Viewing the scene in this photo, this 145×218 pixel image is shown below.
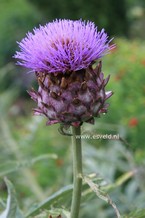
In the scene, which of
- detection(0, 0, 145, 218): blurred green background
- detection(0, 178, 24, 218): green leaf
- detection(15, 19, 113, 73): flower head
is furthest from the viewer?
detection(0, 0, 145, 218): blurred green background

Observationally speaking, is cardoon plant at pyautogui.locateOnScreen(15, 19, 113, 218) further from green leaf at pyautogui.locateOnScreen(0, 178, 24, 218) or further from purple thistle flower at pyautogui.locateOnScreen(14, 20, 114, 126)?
green leaf at pyautogui.locateOnScreen(0, 178, 24, 218)

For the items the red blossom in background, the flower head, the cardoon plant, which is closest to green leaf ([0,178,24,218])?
the cardoon plant

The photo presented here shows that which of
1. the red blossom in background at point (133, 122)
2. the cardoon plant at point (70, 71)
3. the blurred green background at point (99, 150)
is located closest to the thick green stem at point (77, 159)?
the cardoon plant at point (70, 71)

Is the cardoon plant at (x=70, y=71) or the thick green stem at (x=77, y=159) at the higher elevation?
the cardoon plant at (x=70, y=71)

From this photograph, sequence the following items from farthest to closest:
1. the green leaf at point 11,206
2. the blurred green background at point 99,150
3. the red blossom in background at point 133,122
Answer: the red blossom in background at point 133,122, the blurred green background at point 99,150, the green leaf at point 11,206

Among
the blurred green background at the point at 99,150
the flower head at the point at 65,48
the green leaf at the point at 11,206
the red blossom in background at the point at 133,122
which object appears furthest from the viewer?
the red blossom in background at the point at 133,122

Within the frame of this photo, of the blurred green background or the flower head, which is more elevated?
the flower head

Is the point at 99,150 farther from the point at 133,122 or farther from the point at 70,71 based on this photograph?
the point at 70,71

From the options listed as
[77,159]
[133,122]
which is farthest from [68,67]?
[133,122]

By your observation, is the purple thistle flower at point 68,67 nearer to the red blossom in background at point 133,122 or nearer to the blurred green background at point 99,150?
the blurred green background at point 99,150
